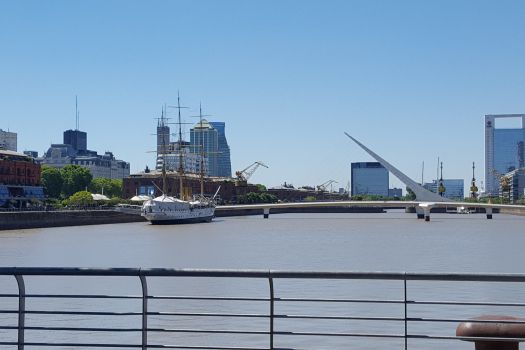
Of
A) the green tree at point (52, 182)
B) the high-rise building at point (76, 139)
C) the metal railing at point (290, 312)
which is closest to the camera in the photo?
the metal railing at point (290, 312)

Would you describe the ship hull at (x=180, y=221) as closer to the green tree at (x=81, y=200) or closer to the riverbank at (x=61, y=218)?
the riverbank at (x=61, y=218)

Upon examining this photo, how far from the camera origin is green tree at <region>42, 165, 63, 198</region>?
Answer: 290ft

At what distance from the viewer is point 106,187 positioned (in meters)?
102

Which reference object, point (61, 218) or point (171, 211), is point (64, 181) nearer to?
Result: point (171, 211)

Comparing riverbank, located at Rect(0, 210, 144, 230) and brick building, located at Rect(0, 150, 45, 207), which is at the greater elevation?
brick building, located at Rect(0, 150, 45, 207)

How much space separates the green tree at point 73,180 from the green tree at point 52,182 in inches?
26.8

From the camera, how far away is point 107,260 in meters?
27.0

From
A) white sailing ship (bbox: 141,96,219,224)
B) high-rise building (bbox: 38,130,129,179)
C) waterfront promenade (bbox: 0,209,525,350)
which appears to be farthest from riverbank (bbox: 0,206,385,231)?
high-rise building (bbox: 38,130,129,179)

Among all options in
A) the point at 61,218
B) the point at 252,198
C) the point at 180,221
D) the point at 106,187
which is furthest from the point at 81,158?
the point at 61,218

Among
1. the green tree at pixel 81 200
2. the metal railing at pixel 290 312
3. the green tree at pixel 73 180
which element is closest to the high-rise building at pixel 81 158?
the green tree at pixel 73 180

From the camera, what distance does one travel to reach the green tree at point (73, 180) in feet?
297

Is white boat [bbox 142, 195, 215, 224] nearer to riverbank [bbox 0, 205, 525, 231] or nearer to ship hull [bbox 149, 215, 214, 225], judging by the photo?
ship hull [bbox 149, 215, 214, 225]

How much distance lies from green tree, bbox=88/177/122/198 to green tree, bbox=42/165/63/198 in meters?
8.48

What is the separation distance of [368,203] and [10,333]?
72.1 meters
